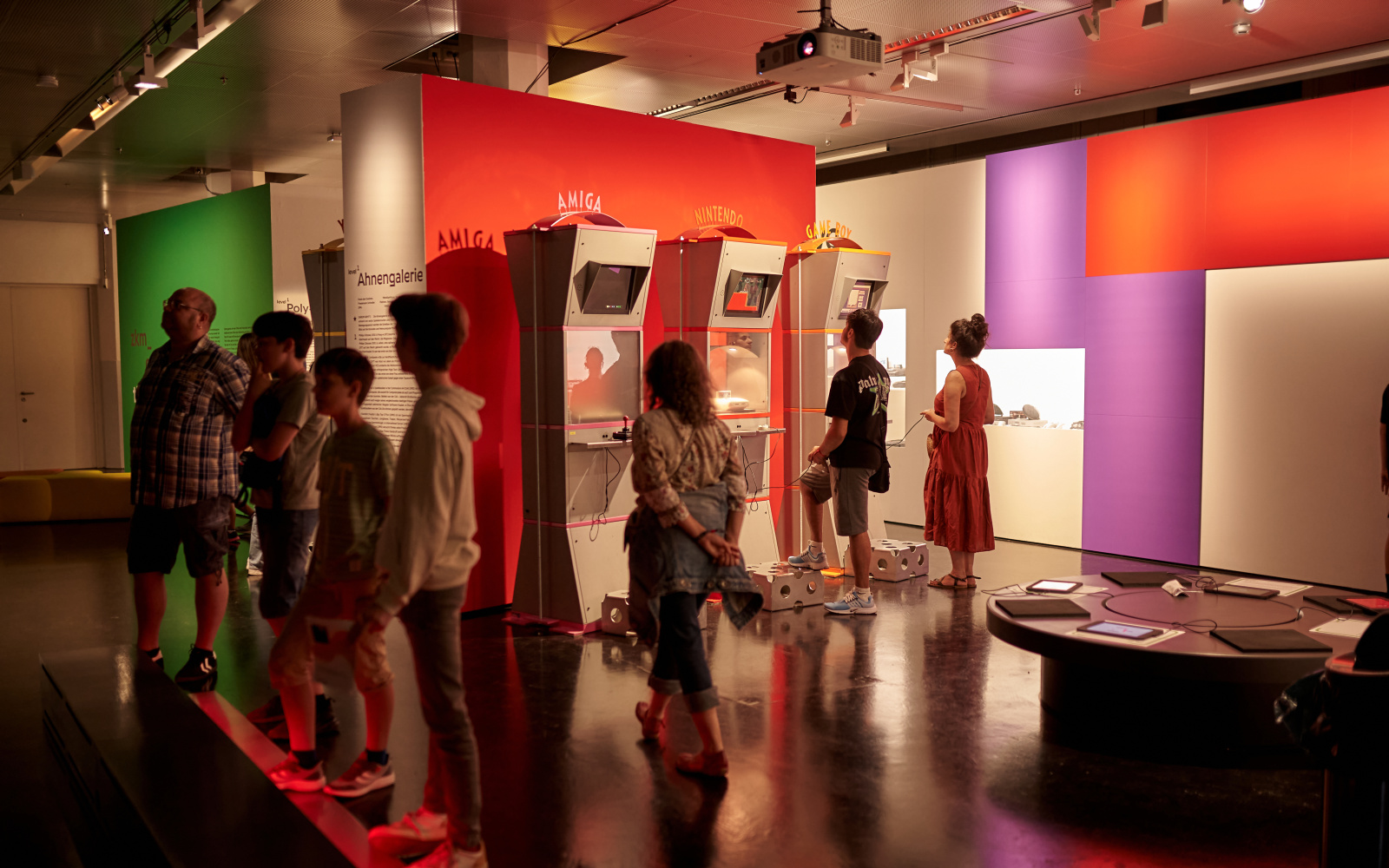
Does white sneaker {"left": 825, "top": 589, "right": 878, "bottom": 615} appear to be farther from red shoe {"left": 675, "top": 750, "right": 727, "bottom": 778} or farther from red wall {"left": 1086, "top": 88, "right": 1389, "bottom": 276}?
red wall {"left": 1086, "top": 88, "right": 1389, "bottom": 276}

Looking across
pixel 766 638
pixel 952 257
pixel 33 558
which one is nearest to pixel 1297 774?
pixel 766 638

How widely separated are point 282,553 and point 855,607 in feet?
11.0

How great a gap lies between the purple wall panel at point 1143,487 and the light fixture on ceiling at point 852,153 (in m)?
3.71

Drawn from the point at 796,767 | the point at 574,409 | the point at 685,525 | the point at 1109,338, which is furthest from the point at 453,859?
the point at 1109,338

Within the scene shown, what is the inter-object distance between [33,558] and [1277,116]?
9.57m

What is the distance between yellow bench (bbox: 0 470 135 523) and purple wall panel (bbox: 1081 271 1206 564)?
8700mm

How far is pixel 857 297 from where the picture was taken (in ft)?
24.1

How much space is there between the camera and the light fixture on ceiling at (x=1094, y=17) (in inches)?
233

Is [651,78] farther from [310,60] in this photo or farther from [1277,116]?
[1277,116]

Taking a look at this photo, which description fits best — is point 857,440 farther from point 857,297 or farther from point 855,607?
point 857,297

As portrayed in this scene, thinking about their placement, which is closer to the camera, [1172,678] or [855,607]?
[1172,678]

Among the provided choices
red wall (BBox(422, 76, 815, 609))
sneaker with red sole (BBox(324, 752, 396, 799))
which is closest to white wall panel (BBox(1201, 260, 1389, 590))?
red wall (BBox(422, 76, 815, 609))

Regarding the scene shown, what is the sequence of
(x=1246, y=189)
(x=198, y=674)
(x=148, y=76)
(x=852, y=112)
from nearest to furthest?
(x=198, y=674) < (x=148, y=76) < (x=1246, y=189) < (x=852, y=112)

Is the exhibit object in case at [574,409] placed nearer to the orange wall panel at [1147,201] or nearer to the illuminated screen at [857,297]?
the illuminated screen at [857,297]
